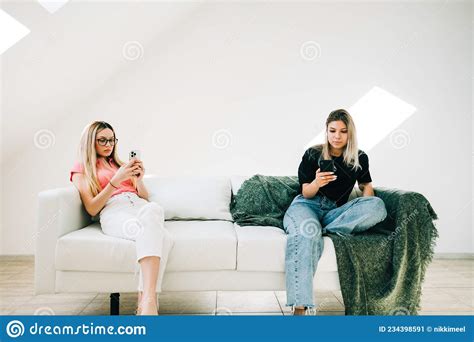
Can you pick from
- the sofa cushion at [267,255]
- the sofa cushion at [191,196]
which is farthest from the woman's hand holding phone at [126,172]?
the sofa cushion at [267,255]

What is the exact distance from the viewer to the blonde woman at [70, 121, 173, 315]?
5.49 feet

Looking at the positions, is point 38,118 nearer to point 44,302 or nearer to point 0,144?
point 0,144

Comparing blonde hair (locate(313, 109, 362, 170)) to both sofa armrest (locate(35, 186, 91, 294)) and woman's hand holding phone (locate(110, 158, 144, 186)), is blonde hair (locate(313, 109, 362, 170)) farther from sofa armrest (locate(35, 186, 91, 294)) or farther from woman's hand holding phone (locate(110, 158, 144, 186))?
sofa armrest (locate(35, 186, 91, 294))

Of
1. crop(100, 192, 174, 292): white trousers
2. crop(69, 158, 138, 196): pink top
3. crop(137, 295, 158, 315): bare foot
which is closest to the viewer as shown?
crop(137, 295, 158, 315): bare foot

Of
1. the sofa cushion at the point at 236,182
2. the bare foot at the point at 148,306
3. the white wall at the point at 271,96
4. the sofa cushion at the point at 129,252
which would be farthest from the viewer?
the white wall at the point at 271,96

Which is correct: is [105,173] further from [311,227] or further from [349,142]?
[349,142]

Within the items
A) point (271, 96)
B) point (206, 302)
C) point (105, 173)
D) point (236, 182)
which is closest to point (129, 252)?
point (105, 173)

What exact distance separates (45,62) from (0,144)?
2.42ft

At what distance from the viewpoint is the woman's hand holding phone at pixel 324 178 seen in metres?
2.03

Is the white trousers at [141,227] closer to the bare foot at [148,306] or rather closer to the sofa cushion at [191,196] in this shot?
the bare foot at [148,306]

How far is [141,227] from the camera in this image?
1756 mm

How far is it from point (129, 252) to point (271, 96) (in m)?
1.88

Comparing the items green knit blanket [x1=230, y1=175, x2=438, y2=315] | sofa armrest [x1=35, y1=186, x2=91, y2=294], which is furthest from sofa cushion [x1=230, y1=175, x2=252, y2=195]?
sofa armrest [x1=35, y1=186, x2=91, y2=294]

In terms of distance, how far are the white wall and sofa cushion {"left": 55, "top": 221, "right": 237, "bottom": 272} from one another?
136 centimetres
